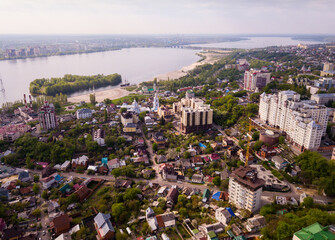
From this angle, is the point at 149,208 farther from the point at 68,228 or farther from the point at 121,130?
the point at 121,130

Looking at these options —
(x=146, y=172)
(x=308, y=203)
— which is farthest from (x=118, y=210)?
(x=308, y=203)

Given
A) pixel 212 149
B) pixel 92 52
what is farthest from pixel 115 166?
pixel 92 52

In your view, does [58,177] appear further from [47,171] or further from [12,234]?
[12,234]

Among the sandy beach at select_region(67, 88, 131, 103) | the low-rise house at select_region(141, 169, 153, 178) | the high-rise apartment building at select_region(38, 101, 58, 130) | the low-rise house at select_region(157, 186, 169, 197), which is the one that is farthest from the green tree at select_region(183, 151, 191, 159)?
the sandy beach at select_region(67, 88, 131, 103)

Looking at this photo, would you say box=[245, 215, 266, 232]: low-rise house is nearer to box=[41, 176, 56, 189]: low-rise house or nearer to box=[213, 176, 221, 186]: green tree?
box=[213, 176, 221, 186]: green tree

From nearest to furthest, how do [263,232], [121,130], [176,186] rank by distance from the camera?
[263,232]
[176,186]
[121,130]

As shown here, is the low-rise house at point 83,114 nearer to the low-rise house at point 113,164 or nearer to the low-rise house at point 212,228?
the low-rise house at point 113,164
